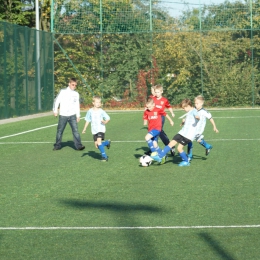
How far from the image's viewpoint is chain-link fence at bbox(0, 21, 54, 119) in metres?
27.8

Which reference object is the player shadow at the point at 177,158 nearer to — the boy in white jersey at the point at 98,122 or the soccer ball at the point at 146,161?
the soccer ball at the point at 146,161

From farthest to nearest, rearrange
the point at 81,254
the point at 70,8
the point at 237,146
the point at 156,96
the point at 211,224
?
the point at 70,8 < the point at 237,146 < the point at 156,96 < the point at 211,224 < the point at 81,254

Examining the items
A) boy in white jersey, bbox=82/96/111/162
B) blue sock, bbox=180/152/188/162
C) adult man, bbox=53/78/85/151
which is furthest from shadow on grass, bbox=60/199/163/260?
adult man, bbox=53/78/85/151

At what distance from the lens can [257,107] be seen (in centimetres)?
3512

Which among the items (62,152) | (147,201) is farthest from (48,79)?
(147,201)

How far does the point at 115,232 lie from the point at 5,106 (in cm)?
2016

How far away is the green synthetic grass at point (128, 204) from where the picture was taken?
7344 millimetres

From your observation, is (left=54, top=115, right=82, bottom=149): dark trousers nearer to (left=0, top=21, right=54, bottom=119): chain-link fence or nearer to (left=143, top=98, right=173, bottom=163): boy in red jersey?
(left=143, top=98, right=173, bottom=163): boy in red jersey

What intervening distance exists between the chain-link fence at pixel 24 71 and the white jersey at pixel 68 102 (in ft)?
32.8

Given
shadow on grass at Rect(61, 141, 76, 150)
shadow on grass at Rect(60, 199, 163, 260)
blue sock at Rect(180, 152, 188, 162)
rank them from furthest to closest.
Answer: shadow on grass at Rect(61, 141, 76, 150), blue sock at Rect(180, 152, 188, 162), shadow on grass at Rect(60, 199, 163, 260)

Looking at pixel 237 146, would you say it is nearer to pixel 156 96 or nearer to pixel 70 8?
pixel 156 96

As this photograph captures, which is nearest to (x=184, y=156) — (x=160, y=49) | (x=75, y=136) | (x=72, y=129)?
(x=75, y=136)

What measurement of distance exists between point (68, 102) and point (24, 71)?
13.0m

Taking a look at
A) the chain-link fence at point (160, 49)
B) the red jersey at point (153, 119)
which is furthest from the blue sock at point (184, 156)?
the chain-link fence at point (160, 49)
